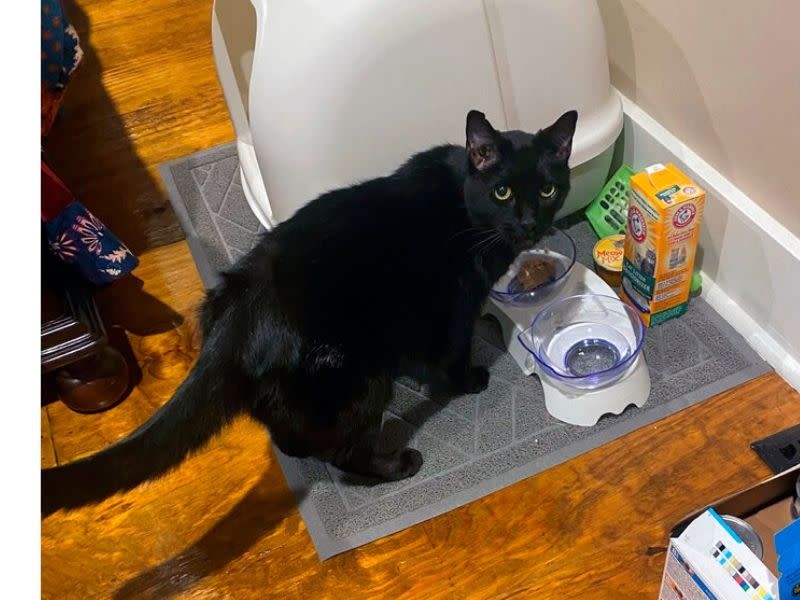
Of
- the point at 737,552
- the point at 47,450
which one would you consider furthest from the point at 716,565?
the point at 47,450

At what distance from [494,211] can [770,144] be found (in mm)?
465

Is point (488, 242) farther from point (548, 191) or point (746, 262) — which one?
point (746, 262)

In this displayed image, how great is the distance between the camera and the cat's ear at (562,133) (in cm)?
111

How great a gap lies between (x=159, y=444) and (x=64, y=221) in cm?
52

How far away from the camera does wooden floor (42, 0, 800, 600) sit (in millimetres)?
1160

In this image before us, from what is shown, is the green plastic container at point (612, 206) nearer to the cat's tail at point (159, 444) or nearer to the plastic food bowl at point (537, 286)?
the plastic food bowl at point (537, 286)

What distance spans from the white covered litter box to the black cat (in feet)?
0.37

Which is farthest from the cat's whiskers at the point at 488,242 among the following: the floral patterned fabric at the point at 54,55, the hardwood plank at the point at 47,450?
the floral patterned fabric at the point at 54,55

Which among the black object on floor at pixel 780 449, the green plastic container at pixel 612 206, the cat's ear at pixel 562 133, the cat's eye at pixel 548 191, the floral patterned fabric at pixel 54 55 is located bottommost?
the black object on floor at pixel 780 449

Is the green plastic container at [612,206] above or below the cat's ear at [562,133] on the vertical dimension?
below

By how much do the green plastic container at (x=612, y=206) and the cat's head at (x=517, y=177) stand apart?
1.36 feet

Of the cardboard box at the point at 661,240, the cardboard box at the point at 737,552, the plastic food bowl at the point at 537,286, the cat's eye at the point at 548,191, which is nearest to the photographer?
the cardboard box at the point at 737,552

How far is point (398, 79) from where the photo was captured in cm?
124

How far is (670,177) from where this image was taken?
51.3 inches
